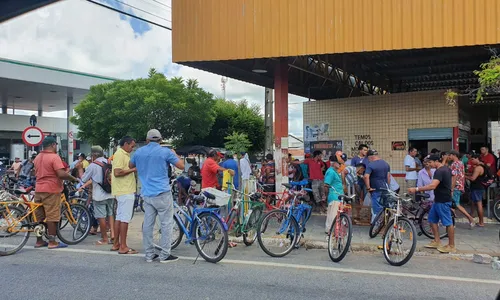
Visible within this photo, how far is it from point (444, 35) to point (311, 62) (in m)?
5.11

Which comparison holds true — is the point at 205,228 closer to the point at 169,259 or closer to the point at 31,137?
the point at 169,259

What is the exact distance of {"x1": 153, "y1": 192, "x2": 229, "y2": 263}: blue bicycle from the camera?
648cm

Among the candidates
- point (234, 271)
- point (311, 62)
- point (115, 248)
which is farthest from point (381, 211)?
point (311, 62)

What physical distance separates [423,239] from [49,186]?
729 centimetres

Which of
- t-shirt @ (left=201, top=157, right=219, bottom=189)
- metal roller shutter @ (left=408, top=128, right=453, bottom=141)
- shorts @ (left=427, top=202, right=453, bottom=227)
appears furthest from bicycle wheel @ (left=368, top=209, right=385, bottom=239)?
metal roller shutter @ (left=408, top=128, right=453, bottom=141)

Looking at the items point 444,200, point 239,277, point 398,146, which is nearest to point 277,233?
point 239,277

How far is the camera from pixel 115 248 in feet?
24.4

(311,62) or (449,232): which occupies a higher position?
(311,62)

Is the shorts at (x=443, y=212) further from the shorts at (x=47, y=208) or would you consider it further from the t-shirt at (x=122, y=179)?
the shorts at (x=47, y=208)

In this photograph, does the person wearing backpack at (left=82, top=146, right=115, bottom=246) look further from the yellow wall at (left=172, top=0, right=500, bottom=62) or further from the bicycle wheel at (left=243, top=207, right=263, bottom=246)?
the yellow wall at (left=172, top=0, right=500, bottom=62)

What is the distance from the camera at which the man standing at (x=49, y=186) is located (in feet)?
24.3

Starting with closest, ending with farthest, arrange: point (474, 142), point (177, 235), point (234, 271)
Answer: point (234, 271) < point (177, 235) < point (474, 142)

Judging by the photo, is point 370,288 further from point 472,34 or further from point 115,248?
point 472,34

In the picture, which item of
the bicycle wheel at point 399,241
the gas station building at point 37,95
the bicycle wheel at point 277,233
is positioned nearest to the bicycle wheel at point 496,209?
the bicycle wheel at point 399,241
